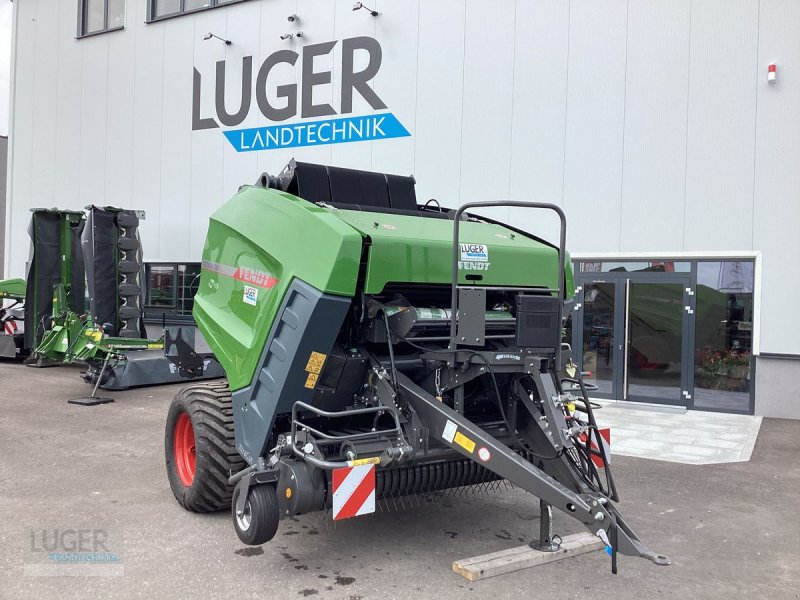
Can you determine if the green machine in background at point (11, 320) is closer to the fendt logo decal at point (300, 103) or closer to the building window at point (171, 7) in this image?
the fendt logo decal at point (300, 103)

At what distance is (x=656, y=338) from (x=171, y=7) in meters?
12.1

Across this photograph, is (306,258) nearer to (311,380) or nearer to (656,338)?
(311,380)

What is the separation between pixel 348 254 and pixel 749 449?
561cm

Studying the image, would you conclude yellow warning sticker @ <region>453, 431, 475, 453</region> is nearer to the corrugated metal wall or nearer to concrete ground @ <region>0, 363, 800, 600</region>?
concrete ground @ <region>0, 363, 800, 600</region>

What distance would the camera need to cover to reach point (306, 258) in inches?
152

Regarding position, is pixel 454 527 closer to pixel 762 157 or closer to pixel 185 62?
pixel 762 157

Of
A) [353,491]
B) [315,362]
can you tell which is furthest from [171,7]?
[353,491]

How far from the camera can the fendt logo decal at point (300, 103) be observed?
12148mm

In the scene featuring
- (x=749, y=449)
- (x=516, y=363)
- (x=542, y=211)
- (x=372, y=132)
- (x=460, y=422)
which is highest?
(x=372, y=132)

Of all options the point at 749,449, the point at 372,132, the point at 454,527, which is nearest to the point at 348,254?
the point at 454,527

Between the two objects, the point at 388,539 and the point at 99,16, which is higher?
the point at 99,16

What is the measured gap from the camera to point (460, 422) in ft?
12.0

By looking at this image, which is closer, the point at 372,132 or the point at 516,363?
the point at 516,363

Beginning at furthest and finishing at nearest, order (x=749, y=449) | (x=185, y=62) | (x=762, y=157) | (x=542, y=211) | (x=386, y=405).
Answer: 1. (x=185, y=62)
2. (x=542, y=211)
3. (x=762, y=157)
4. (x=749, y=449)
5. (x=386, y=405)
